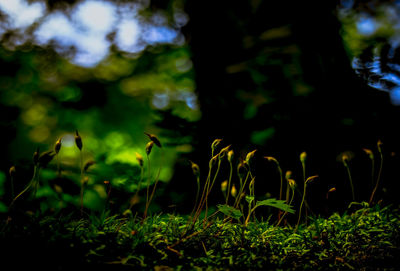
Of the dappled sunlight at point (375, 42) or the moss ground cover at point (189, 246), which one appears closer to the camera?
the moss ground cover at point (189, 246)

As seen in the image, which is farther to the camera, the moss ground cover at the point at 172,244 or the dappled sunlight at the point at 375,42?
the dappled sunlight at the point at 375,42

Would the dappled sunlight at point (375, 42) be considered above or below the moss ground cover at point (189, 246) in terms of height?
above

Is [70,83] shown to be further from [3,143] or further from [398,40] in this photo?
[398,40]

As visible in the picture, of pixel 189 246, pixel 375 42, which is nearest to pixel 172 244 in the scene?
pixel 189 246

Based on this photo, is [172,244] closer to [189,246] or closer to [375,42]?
[189,246]

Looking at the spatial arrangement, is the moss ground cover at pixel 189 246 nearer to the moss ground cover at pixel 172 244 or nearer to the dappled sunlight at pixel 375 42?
the moss ground cover at pixel 172 244

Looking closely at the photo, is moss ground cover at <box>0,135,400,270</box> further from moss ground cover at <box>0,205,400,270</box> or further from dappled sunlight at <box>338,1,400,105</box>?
dappled sunlight at <box>338,1,400,105</box>

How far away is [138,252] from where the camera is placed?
3.85 ft

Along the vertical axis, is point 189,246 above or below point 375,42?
below

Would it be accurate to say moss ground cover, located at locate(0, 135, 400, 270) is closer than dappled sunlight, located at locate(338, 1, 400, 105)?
Yes

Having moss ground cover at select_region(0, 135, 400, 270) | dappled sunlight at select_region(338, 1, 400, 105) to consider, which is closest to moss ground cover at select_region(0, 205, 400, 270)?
moss ground cover at select_region(0, 135, 400, 270)

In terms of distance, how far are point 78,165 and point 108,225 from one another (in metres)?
1.23

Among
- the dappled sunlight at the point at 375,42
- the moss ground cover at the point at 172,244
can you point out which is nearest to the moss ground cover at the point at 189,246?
the moss ground cover at the point at 172,244

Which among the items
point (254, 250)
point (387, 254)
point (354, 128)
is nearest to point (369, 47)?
point (354, 128)
